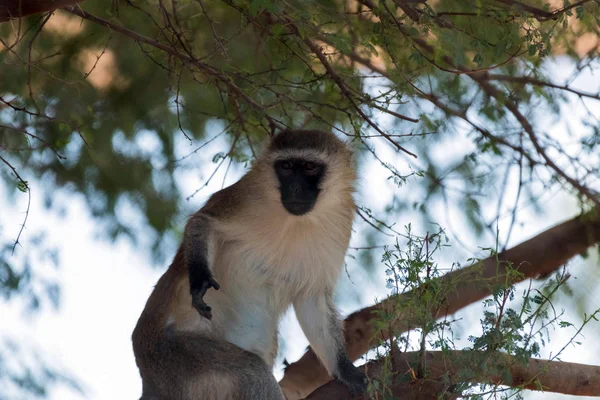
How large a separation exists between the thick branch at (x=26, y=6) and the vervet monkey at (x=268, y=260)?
1.35 meters

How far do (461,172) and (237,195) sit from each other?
191cm

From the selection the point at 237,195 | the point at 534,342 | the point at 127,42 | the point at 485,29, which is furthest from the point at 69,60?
the point at 534,342

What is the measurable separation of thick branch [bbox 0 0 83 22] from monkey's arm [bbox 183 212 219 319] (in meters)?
1.34

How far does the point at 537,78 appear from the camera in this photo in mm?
5082

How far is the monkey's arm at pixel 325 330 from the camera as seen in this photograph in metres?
4.74

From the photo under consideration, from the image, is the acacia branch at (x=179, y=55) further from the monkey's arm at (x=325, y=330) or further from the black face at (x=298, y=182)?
the monkey's arm at (x=325, y=330)

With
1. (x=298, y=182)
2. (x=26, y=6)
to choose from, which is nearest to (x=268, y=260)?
(x=298, y=182)

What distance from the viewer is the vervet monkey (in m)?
4.53

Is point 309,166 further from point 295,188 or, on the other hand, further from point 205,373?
point 205,373

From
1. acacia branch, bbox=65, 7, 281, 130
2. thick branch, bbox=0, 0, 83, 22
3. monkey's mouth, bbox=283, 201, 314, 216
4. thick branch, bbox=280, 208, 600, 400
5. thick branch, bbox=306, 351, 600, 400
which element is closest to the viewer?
thick branch, bbox=306, 351, 600, 400

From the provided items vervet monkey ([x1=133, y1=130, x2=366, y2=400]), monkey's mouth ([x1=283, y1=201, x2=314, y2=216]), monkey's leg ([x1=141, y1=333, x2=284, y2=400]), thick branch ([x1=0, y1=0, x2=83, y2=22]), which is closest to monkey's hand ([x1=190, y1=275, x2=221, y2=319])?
vervet monkey ([x1=133, y1=130, x2=366, y2=400])

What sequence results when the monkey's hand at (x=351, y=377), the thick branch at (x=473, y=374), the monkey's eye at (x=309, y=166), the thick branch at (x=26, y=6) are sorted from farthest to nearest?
the monkey's eye at (x=309, y=166) → the monkey's hand at (x=351, y=377) → the thick branch at (x=26, y=6) → the thick branch at (x=473, y=374)

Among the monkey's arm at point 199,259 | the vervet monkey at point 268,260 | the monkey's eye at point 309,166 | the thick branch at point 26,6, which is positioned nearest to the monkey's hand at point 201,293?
the monkey's arm at point 199,259

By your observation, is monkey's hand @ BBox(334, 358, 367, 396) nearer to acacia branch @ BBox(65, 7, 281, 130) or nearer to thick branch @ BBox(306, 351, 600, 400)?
thick branch @ BBox(306, 351, 600, 400)
